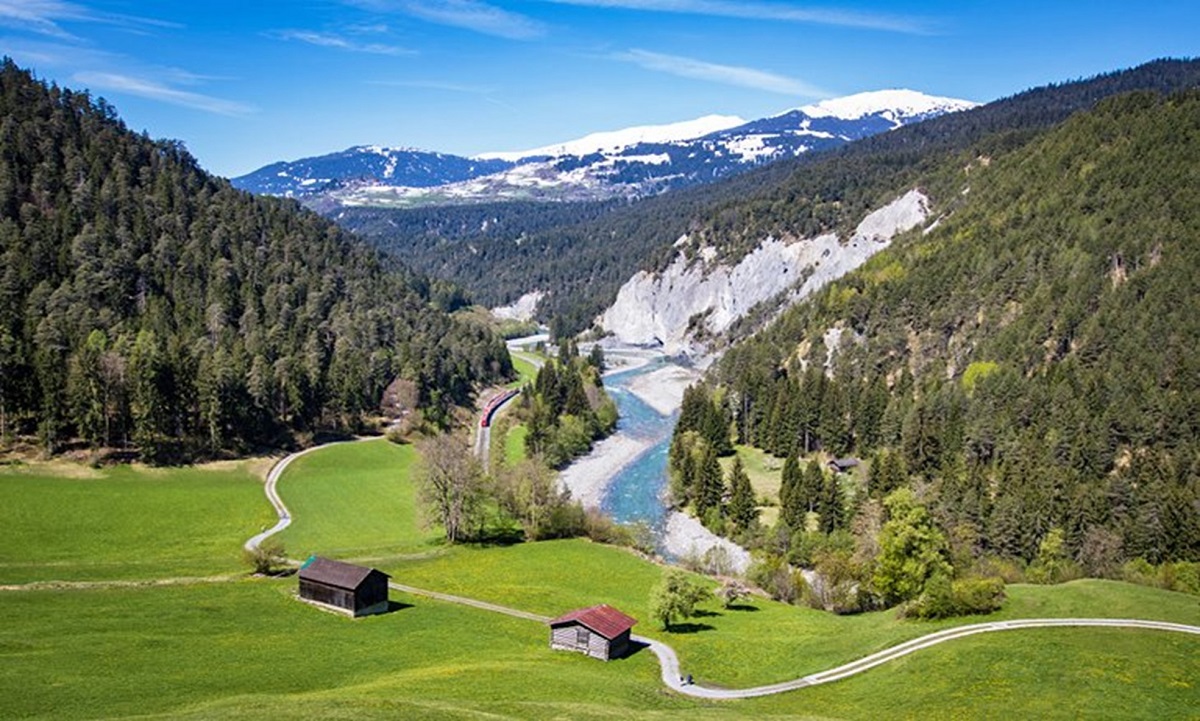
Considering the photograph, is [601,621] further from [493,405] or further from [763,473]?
[493,405]

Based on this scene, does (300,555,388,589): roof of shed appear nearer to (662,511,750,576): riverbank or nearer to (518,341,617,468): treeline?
(662,511,750,576): riverbank

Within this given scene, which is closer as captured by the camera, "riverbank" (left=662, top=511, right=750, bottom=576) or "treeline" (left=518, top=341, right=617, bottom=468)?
"riverbank" (left=662, top=511, right=750, bottom=576)

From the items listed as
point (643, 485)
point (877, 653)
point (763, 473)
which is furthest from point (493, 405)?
point (877, 653)

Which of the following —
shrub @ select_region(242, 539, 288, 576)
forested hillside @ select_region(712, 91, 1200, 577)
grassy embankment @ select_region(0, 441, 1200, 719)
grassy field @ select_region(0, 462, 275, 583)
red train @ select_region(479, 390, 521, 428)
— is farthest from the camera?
red train @ select_region(479, 390, 521, 428)

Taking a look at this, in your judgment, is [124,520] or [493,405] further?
[493,405]

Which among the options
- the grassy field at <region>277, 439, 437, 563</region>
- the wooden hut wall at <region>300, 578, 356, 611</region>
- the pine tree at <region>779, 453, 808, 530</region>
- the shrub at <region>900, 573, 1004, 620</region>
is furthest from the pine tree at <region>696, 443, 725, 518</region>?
the wooden hut wall at <region>300, 578, 356, 611</region>

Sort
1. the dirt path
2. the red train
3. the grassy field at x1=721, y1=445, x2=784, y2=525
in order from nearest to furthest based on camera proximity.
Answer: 1. the dirt path
2. the grassy field at x1=721, y1=445, x2=784, y2=525
3. the red train

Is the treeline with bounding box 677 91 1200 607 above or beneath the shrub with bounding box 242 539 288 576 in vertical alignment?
above
